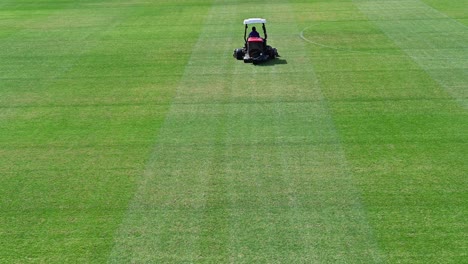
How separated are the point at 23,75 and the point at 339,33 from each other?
15.1 metres

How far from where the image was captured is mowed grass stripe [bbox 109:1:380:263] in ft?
37.4

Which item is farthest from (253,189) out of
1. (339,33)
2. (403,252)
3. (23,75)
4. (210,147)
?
(339,33)

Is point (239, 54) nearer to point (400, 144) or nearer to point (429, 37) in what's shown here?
point (429, 37)

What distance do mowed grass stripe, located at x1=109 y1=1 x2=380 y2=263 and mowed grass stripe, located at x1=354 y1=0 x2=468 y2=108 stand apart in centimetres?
490

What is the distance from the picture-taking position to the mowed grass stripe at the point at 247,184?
11414 mm

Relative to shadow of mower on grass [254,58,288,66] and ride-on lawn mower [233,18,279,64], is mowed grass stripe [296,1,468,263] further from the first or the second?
ride-on lawn mower [233,18,279,64]

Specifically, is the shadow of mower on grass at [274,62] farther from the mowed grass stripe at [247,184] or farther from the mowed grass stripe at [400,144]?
the mowed grass stripe at [247,184]

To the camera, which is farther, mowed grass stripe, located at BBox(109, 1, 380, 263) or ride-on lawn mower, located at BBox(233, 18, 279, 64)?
ride-on lawn mower, located at BBox(233, 18, 279, 64)

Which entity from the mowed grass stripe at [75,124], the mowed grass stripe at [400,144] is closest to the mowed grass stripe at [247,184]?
the mowed grass stripe at [400,144]

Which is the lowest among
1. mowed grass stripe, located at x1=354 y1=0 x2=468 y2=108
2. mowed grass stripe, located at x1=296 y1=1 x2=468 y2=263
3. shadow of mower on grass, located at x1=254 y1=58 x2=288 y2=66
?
mowed grass stripe, located at x1=354 y1=0 x2=468 y2=108

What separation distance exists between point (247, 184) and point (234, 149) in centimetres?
211

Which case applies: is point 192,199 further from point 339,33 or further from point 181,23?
point 181,23

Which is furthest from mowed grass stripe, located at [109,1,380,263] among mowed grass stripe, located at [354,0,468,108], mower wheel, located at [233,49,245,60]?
mowed grass stripe, located at [354,0,468,108]

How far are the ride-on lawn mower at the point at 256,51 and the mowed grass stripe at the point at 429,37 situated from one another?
6.03m
